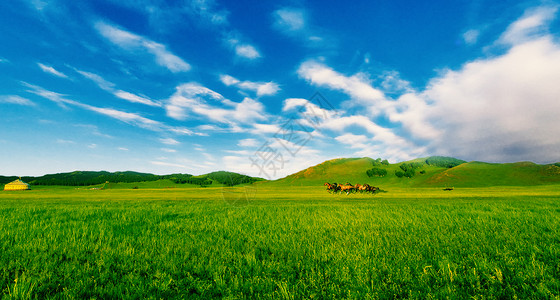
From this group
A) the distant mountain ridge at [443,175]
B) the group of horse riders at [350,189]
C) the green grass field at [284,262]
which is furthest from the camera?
the distant mountain ridge at [443,175]

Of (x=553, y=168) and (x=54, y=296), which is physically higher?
(x=553, y=168)

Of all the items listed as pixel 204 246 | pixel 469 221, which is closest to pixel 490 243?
pixel 469 221

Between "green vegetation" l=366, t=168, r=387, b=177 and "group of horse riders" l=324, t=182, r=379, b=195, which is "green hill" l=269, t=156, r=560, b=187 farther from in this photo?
"group of horse riders" l=324, t=182, r=379, b=195

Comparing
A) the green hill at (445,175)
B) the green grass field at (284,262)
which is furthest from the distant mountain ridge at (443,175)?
the green grass field at (284,262)

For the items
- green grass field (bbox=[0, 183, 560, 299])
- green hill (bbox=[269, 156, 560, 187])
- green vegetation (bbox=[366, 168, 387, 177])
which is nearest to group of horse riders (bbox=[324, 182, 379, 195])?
green grass field (bbox=[0, 183, 560, 299])

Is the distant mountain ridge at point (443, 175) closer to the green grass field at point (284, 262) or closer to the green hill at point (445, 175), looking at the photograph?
the green hill at point (445, 175)

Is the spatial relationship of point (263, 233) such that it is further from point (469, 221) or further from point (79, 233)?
point (469, 221)

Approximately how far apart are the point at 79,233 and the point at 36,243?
47.4 inches

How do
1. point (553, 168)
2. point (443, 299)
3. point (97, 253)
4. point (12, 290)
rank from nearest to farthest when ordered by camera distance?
point (443, 299)
point (12, 290)
point (97, 253)
point (553, 168)

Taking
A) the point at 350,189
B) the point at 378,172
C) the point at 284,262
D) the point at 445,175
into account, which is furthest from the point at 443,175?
Result: the point at 284,262

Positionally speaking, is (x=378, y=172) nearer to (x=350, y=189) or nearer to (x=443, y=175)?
(x=443, y=175)

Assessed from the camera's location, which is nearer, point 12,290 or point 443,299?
point 443,299

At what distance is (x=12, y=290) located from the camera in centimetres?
381

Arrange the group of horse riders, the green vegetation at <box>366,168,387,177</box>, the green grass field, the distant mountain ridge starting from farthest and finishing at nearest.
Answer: the green vegetation at <box>366,168,387,177</box>
the distant mountain ridge
the group of horse riders
the green grass field
